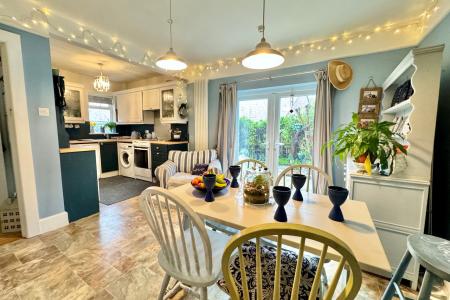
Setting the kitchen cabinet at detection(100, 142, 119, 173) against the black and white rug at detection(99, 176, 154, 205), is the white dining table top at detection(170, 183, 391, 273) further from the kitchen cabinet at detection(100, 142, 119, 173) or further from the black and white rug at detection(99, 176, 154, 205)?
the kitchen cabinet at detection(100, 142, 119, 173)

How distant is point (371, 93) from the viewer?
241 centimetres

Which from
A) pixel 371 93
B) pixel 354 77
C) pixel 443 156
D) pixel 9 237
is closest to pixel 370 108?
pixel 371 93

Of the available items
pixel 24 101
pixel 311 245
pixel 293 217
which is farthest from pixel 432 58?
pixel 24 101

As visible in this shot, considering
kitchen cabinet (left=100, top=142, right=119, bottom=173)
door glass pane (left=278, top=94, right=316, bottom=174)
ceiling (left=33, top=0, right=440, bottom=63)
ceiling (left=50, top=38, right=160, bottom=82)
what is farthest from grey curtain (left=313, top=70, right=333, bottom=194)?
kitchen cabinet (left=100, top=142, right=119, bottom=173)

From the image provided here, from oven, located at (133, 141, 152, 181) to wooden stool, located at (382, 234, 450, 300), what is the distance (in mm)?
4293

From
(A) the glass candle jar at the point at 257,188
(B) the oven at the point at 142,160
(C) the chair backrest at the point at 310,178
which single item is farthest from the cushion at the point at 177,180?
(A) the glass candle jar at the point at 257,188

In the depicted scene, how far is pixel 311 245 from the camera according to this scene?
794 millimetres

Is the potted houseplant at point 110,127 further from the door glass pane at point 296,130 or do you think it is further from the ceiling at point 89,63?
the door glass pane at point 296,130

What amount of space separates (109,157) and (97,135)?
2.69 feet

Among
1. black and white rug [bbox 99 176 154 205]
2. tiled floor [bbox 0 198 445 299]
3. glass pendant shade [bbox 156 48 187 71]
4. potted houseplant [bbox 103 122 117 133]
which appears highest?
glass pendant shade [bbox 156 48 187 71]

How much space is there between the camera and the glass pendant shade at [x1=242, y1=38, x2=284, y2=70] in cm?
132

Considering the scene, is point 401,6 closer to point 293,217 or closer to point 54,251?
point 293,217

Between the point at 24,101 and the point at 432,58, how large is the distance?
12.0 ft

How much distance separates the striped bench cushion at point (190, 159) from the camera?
344cm
